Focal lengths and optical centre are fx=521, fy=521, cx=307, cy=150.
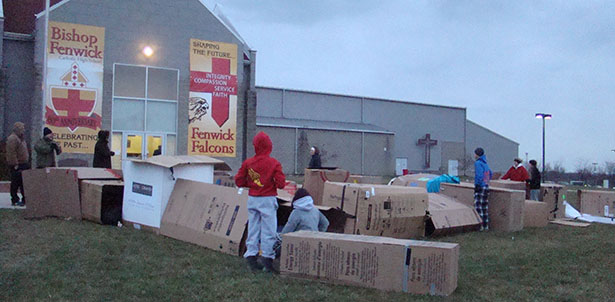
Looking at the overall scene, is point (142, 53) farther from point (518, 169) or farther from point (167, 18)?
point (518, 169)

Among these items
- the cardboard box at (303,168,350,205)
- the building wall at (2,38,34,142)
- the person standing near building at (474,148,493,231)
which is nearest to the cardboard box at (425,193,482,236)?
the person standing near building at (474,148,493,231)

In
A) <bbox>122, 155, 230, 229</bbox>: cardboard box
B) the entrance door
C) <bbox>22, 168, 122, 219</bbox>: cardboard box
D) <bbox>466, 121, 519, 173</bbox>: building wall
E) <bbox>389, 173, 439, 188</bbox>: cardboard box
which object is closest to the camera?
<bbox>122, 155, 230, 229</bbox>: cardboard box

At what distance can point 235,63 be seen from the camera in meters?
21.6

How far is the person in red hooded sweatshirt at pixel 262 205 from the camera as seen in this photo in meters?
5.94

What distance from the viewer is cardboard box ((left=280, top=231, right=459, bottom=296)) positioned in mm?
4996

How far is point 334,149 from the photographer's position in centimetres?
4047

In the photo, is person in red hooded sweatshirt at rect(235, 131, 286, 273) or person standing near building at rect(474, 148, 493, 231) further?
person standing near building at rect(474, 148, 493, 231)

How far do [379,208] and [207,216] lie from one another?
9.18 feet

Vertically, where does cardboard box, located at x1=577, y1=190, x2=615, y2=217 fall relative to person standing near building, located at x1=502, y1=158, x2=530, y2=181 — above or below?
below

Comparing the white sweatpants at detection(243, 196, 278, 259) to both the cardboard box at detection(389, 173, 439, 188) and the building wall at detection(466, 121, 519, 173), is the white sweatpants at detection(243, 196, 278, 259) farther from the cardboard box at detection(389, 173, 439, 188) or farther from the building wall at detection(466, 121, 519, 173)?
the building wall at detection(466, 121, 519, 173)

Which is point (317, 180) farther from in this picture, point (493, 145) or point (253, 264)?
point (493, 145)

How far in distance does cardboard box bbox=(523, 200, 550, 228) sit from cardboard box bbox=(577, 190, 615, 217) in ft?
15.1

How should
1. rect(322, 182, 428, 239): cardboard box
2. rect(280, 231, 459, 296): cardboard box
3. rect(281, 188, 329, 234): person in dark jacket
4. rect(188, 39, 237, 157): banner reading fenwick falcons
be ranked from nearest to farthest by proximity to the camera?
rect(280, 231, 459, 296): cardboard box → rect(281, 188, 329, 234): person in dark jacket → rect(322, 182, 428, 239): cardboard box → rect(188, 39, 237, 157): banner reading fenwick falcons

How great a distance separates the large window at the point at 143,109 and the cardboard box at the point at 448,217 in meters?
12.9
